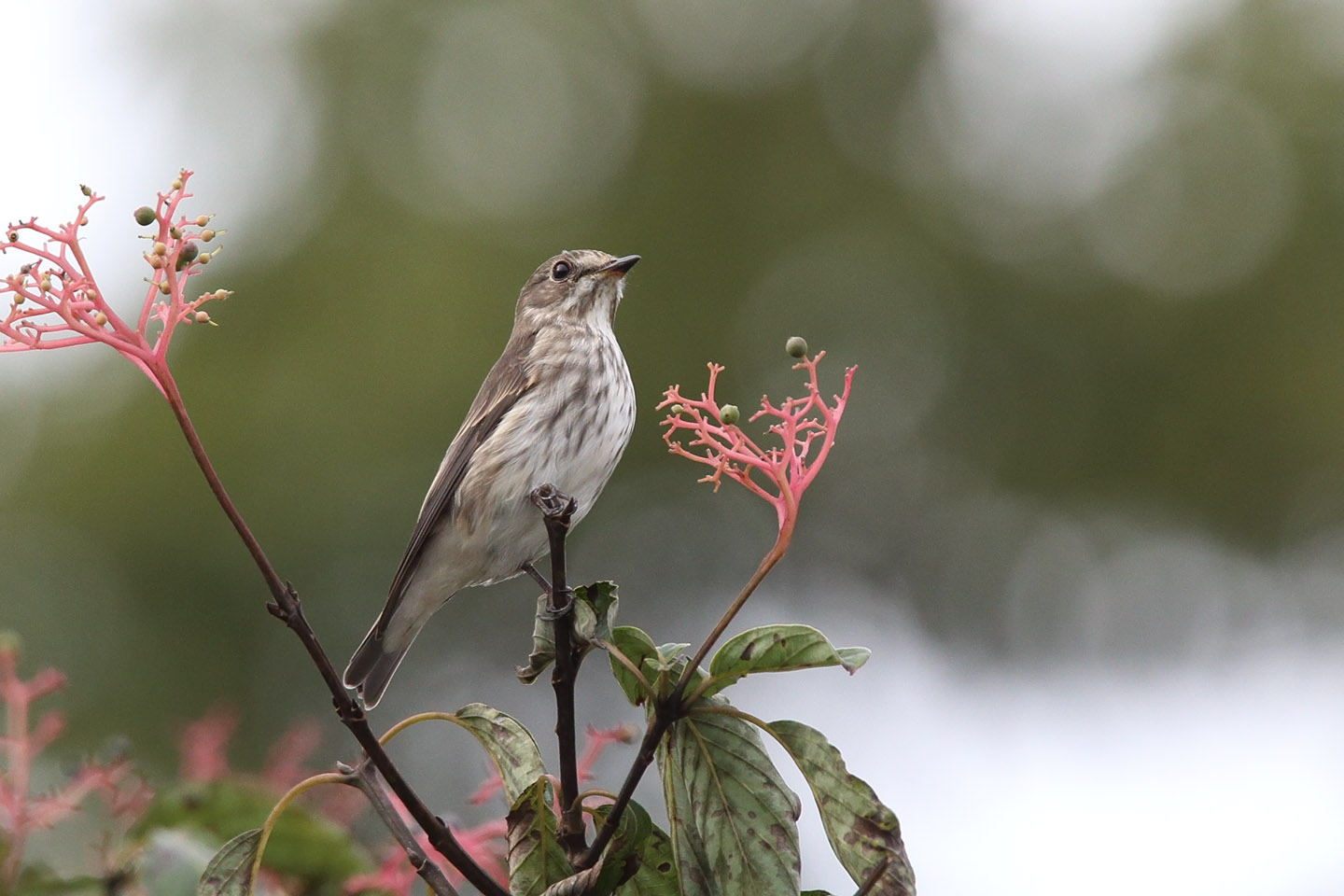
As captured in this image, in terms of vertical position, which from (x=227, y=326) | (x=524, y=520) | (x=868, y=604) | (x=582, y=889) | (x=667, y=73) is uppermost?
(x=667, y=73)

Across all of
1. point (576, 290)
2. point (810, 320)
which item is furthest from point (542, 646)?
point (810, 320)

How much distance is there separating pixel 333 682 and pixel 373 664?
2372 mm

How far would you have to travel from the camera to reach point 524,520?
3711 mm

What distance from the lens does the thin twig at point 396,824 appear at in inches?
61.7

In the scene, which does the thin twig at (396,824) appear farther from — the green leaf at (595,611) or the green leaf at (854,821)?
the green leaf at (854,821)

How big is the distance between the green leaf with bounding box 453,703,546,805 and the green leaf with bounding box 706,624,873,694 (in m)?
0.32

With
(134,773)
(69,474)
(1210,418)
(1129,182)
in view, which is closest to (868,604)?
(1210,418)

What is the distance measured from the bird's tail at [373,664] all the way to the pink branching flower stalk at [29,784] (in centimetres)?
153

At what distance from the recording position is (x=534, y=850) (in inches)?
67.8

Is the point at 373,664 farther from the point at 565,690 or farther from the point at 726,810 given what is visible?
the point at 726,810

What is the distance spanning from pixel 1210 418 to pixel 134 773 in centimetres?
863

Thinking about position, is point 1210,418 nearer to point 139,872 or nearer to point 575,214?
point 575,214

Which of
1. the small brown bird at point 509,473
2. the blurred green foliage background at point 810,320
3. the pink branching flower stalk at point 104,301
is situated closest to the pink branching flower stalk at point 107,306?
the pink branching flower stalk at point 104,301

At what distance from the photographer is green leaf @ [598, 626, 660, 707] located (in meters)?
1.64
